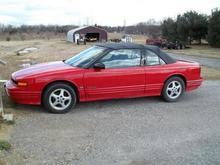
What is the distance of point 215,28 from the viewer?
3844 centimetres

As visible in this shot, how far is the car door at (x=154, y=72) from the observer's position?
816 cm

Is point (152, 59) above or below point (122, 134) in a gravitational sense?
above

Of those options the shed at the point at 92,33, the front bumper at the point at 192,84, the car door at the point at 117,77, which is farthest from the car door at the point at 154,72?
the shed at the point at 92,33

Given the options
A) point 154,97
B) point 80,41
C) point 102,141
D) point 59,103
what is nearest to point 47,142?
point 102,141

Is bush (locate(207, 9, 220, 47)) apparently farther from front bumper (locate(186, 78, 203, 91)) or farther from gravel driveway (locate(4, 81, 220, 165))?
gravel driveway (locate(4, 81, 220, 165))

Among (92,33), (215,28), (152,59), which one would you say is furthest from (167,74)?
(92,33)

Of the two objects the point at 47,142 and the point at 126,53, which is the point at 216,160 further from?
the point at 126,53

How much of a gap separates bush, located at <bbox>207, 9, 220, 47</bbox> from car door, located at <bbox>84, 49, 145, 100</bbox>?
106ft

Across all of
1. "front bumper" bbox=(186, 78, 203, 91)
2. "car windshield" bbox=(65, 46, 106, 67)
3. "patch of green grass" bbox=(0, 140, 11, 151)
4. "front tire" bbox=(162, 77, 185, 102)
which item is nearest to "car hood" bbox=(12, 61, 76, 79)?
"car windshield" bbox=(65, 46, 106, 67)

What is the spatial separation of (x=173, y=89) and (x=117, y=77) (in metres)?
1.58

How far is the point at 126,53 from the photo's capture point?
26.5 ft

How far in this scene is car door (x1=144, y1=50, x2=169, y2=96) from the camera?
26.8 ft

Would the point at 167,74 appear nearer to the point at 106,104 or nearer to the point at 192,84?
the point at 192,84

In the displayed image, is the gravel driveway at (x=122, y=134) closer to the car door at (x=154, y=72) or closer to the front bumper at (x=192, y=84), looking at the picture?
the car door at (x=154, y=72)
